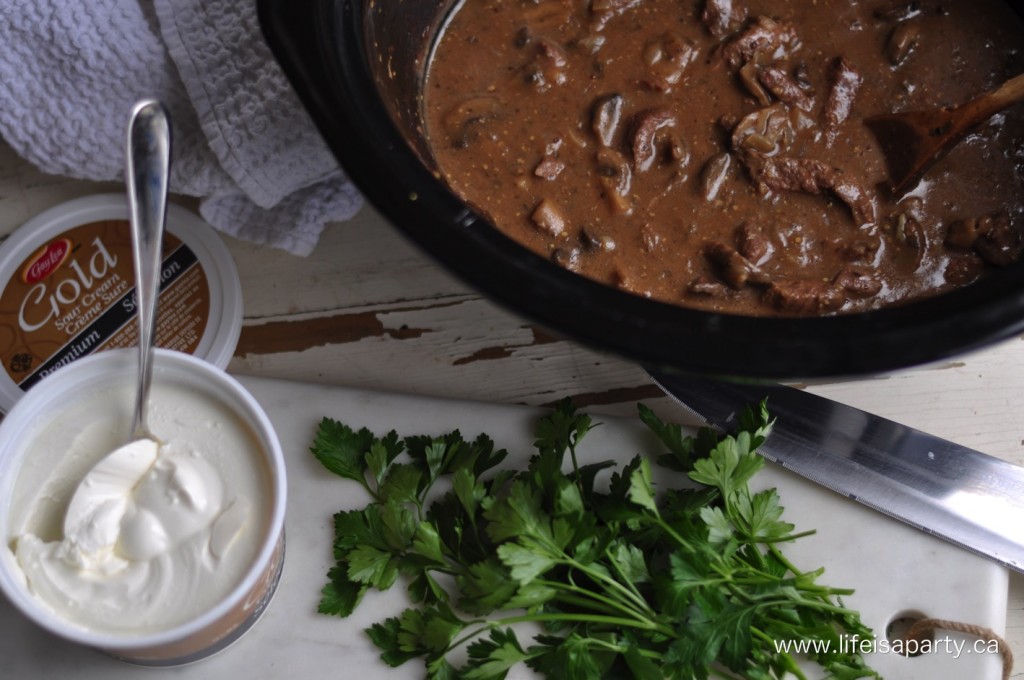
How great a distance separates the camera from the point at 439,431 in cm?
176

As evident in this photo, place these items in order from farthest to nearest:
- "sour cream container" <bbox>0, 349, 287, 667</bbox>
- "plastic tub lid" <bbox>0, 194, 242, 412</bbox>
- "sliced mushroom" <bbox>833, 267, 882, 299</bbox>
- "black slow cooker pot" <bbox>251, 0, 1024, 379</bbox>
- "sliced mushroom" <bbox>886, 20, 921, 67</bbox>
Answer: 1. "plastic tub lid" <bbox>0, 194, 242, 412</bbox>
2. "sliced mushroom" <bbox>886, 20, 921, 67</bbox>
3. "sliced mushroom" <bbox>833, 267, 882, 299</bbox>
4. "sour cream container" <bbox>0, 349, 287, 667</bbox>
5. "black slow cooker pot" <bbox>251, 0, 1024, 379</bbox>

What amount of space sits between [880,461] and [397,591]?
0.83 meters

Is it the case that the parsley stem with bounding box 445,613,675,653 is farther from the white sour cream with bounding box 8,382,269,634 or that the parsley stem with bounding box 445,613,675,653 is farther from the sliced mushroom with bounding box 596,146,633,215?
the sliced mushroom with bounding box 596,146,633,215

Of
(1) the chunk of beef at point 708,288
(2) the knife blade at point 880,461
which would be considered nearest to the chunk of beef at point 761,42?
(1) the chunk of beef at point 708,288

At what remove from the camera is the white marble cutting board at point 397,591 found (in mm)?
1646

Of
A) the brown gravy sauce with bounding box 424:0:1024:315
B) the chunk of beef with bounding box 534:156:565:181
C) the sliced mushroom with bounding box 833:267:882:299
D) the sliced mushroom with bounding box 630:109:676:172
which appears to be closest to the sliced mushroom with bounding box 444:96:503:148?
the brown gravy sauce with bounding box 424:0:1024:315

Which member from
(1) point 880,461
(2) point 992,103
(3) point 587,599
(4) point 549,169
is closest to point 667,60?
(4) point 549,169

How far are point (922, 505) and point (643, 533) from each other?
478 millimetres

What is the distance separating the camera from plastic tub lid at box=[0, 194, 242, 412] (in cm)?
179

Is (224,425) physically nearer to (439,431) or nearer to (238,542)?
(238,542)

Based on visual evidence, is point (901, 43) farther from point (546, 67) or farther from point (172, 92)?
point (172, 92)

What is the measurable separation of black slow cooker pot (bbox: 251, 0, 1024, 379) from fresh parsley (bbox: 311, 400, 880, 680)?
1.16ft

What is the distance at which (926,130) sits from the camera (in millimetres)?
1517

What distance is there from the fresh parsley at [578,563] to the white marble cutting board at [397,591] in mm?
45
